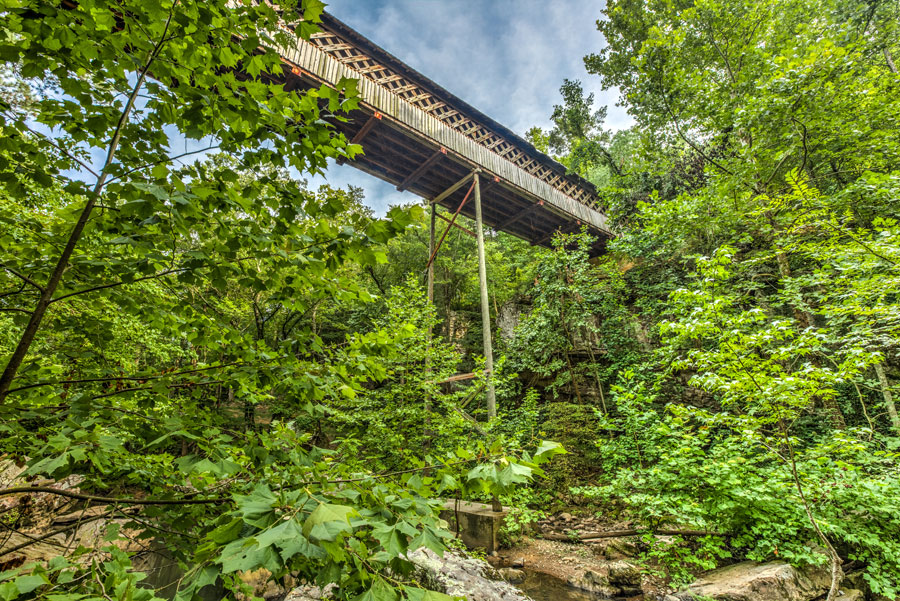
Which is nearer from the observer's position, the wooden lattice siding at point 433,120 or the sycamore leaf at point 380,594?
the sycamore leaf at point 380,594

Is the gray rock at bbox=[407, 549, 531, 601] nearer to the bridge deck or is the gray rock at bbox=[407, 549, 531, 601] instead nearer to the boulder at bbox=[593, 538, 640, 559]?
the boulder at bbox=[593, 538, 640, 559]

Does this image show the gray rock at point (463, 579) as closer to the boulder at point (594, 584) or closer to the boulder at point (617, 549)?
the boulder at point (594, 584)

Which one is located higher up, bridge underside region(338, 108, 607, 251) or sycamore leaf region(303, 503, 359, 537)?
bridge underside region(338, 108, 607, 251)

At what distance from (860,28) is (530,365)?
12451 millimetres

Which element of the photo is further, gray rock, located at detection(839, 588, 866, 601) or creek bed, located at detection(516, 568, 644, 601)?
creek bed, located at detection(516, 568, 644, 601)

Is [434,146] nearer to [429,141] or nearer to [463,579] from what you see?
[429,141]

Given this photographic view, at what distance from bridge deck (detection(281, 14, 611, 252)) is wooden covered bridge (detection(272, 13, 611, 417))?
22 millimetres

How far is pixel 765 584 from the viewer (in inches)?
139

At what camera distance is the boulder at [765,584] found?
137 inches

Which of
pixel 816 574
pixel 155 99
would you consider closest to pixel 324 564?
pixel 155 99

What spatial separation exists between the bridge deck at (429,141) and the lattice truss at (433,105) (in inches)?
0.8

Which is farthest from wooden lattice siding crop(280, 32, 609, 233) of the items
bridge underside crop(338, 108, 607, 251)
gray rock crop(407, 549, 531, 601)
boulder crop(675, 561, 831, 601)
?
boulder crop(675, 561, 831, 601)

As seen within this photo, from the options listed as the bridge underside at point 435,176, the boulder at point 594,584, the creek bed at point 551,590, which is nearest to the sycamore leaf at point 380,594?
the creek bed at point 551,590

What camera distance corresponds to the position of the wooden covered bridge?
7.06 m
